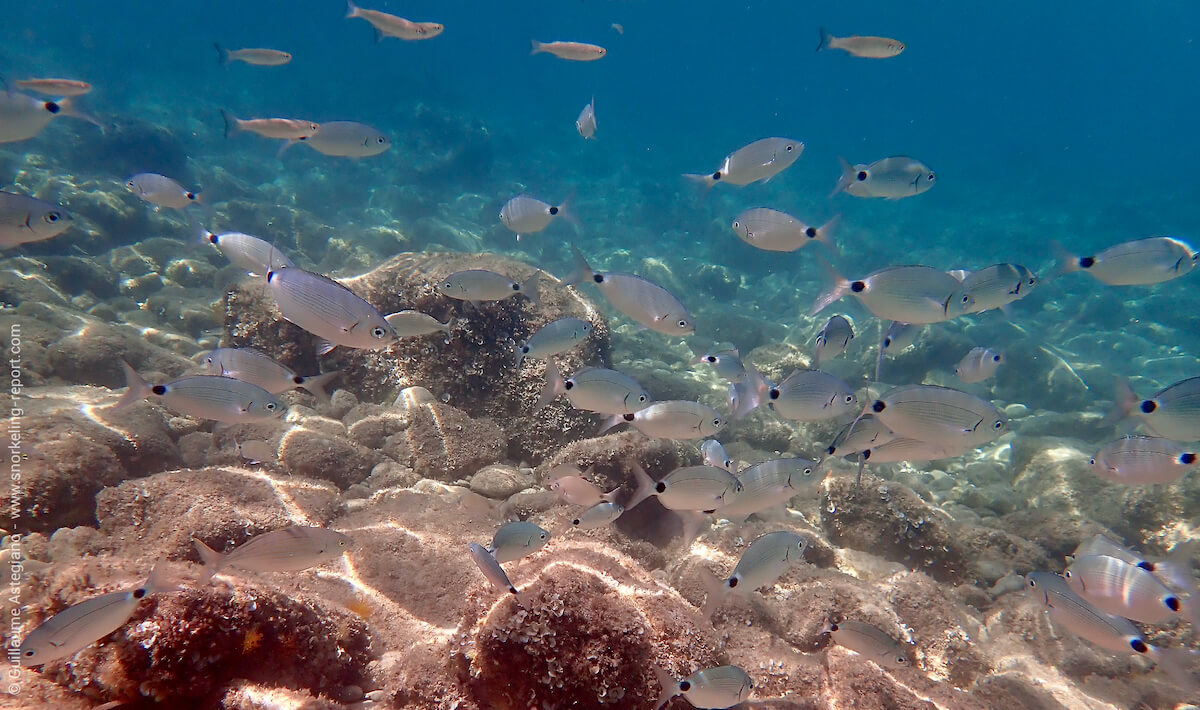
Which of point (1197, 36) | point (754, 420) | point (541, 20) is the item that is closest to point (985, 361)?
point (754, 420)

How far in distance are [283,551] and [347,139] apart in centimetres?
446

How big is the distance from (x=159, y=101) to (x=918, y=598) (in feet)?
147

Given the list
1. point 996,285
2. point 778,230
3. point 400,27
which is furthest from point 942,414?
point 400,27

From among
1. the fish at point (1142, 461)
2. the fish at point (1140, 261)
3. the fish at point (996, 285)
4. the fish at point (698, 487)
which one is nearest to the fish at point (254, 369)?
the fish at point (698, 487)

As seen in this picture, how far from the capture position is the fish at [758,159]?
15.0ft

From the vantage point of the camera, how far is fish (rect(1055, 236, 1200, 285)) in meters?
4.02

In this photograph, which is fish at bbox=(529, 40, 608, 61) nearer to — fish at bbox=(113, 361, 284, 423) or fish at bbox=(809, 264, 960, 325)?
fish at bbox=(809, 264, 960, 325)

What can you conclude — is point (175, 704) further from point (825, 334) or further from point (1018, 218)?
point (1018, 218)

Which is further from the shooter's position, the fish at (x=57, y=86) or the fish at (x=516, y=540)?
the fish at (x=57, y=86)

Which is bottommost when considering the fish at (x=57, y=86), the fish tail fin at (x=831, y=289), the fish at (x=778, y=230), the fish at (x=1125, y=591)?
the fish at (x=1125, y=591)

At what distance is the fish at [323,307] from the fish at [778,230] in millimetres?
2873

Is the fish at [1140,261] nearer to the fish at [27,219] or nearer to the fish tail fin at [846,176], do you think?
the fish tail fin at [846,176]

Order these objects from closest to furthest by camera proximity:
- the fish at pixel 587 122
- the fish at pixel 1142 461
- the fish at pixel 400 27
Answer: the fish at pixel 1142 461
the fish at pixel 400 27
the fish at pixel 587 122

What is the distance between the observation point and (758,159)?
4.59 meters
